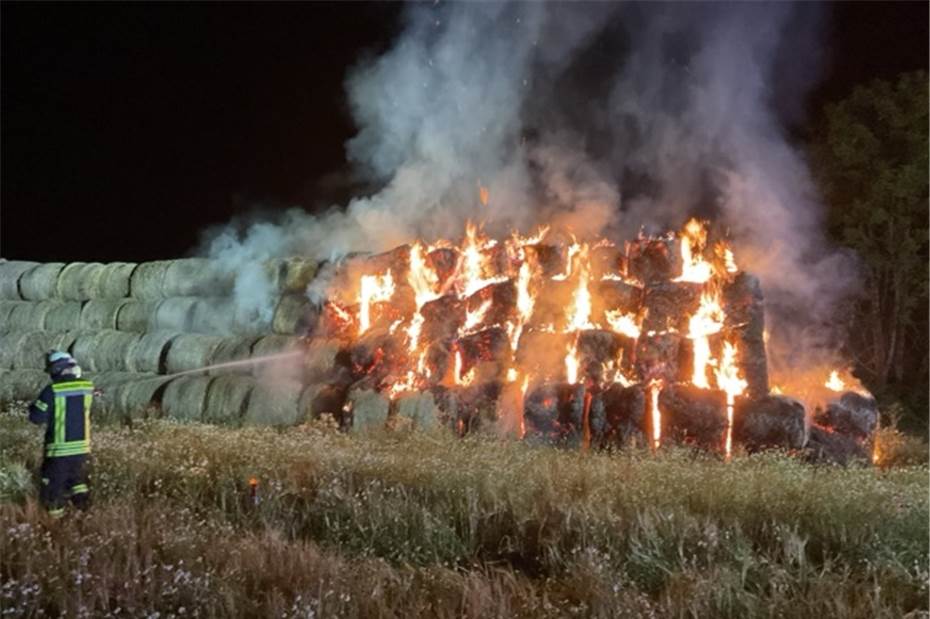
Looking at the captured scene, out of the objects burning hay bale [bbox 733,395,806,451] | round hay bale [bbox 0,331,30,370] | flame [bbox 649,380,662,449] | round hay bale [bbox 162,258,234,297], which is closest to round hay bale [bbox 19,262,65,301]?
round hay bale [bbox 0,331,30,370]

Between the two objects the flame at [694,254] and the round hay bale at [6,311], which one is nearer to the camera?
the flame at [694,254]

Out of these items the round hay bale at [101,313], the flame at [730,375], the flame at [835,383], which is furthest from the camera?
the round hay bale at [101,313]

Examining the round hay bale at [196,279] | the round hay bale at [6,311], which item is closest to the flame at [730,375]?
the round hay bale at [196,279]

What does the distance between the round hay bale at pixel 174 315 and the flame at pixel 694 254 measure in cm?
709

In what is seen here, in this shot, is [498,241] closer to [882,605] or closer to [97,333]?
[97,333]

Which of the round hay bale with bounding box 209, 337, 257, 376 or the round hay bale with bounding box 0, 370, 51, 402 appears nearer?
the round hay bale with bounding box 209, 337, 257, 376

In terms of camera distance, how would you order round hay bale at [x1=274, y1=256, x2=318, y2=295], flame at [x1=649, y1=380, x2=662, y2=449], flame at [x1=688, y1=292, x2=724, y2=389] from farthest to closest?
round hay bale at [x1=274, y1=256, x2=318, y2=295]
flame at [x1=688, y1=292, x2=724, y2=389]
flame at [x1=649, y1=380, x2=662, y2=449]

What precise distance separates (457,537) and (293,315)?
6.85 meters

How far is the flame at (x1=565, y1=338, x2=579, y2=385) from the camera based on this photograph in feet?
35.1

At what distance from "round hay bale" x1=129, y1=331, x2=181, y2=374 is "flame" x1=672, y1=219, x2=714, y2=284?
7.26 meters

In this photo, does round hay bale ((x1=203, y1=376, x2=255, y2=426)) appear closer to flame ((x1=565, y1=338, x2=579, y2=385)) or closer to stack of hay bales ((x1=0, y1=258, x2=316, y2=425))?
stack of hay bales ((x1=0, y1=258, x2=316, y2=425))

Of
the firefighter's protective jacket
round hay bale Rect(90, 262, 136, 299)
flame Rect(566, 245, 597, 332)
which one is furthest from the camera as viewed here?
round hay bale Rect(90, 262, 136, 299)

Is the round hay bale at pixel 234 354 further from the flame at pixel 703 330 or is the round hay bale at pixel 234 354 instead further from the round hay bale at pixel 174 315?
the flame at pixel 703 330

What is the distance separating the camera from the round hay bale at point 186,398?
11.9 meters
